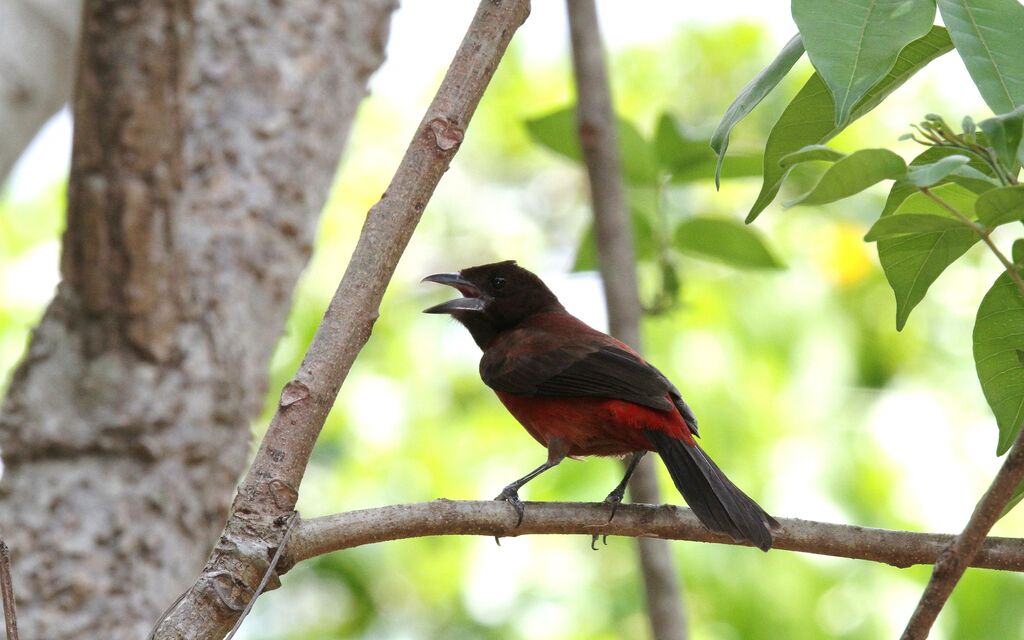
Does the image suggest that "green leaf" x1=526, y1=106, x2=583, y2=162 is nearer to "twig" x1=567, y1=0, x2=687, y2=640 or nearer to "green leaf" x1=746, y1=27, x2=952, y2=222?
"twig" x1=567, y1=0, x2=687, y2=640

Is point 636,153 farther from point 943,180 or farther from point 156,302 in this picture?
point 943,180

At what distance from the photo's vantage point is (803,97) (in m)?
1.68

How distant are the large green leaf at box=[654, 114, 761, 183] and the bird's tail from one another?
2.92ft

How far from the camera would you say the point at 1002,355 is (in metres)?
1.76

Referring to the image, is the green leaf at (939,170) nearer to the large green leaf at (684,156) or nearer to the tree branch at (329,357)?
the tree branch at (329,357)

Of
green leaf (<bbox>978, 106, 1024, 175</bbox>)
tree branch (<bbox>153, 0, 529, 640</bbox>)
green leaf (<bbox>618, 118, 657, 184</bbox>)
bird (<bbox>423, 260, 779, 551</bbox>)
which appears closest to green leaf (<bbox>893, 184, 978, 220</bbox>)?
green leaf (<bbox>978, 106, 1024, 175</bbox>)

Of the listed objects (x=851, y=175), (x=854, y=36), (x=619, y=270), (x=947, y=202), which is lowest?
(x=851, y=175)

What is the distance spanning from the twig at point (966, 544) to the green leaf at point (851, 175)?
8.2 inches

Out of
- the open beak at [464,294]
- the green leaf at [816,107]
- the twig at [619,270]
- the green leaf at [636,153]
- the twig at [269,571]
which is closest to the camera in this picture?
the green leaf at [816,107]

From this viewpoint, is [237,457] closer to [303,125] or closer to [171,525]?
[171,525]

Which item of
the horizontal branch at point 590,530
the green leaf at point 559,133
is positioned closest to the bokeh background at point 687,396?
the green leaf at point 559,133

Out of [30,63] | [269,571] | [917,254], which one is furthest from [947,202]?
[30,63]

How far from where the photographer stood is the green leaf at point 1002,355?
1.73 metres

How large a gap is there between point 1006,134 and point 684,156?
214 centimetres
